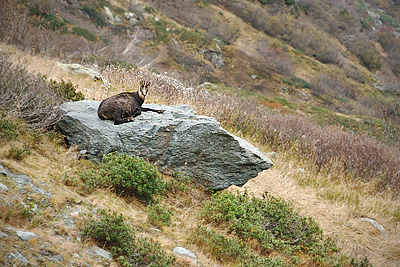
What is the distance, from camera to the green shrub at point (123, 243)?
325 cm

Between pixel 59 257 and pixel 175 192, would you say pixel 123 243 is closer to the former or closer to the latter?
pixel 59 257

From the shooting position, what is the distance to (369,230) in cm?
713

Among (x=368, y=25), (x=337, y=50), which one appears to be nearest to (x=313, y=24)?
(x=337, y=50)

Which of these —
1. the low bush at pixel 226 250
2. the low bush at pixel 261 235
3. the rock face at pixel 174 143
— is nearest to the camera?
the low bush at pixel 226 250

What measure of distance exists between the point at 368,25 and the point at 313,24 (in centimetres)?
1272

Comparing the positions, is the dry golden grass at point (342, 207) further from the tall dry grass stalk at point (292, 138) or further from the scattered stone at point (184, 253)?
the scattered stone at point (184, 253)

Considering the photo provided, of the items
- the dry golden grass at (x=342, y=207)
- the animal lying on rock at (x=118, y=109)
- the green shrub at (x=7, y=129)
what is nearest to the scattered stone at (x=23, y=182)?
the green shrub at (x=7, y=129)

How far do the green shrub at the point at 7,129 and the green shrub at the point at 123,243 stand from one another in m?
1.71

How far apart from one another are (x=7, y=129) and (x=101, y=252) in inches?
87.6

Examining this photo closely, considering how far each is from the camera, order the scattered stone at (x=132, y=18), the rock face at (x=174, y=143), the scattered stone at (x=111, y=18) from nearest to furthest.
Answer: the rock face at (x=174, y=143)
the scattered stone at (x=111, y=18)
the scattered stone at (x=132, y=18)

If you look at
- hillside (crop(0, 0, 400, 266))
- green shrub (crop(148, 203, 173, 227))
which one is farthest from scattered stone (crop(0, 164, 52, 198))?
green shrub (crop(148, 203, 173, 227))

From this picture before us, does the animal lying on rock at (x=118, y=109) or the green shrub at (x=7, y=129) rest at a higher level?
the animal lying on rock at (x=118, y=109)

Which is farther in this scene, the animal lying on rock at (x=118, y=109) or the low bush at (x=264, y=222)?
the animal lying on rock at (x=118, y=109)

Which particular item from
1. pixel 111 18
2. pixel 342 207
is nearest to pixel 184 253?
pixel 342 207
